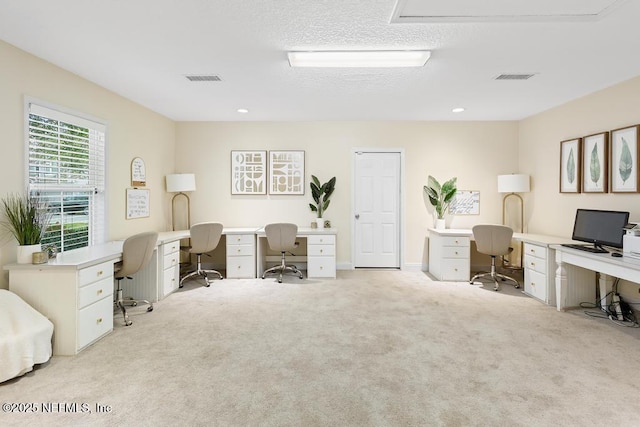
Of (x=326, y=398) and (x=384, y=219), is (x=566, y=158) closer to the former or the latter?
(x=384, y=219)

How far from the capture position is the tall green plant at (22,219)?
264cm

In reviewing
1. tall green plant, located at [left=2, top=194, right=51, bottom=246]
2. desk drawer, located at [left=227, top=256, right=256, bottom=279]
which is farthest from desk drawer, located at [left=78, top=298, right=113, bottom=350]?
desk drawer, located at [left=227, top=256, right=256, bottom=279]

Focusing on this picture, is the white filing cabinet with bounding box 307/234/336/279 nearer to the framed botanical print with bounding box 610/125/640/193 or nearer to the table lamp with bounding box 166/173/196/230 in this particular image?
the table lamp with bounding box 166/173/196/230

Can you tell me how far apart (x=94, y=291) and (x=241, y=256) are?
7.52ft

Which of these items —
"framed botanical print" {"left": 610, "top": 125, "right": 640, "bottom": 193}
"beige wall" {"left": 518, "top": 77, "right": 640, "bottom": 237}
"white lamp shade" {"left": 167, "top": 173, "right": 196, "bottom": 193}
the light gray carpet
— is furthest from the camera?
"white lamp shade" {"left": 167, "top": 173, "right": 196, "bottom": 193}

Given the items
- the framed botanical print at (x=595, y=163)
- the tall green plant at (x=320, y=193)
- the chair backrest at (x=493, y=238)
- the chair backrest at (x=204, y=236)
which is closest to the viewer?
the framed botanical print at (x=595, y=163)

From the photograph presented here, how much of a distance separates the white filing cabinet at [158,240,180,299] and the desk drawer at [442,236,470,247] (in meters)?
3.85

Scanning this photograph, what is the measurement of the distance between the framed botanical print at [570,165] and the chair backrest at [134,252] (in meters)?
5.21

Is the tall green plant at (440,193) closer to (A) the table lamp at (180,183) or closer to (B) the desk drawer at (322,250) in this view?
(B) the desk drawer at (322,250)

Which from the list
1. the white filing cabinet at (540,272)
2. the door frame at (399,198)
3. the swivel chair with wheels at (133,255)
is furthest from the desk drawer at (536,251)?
the swivel chair with wheels at (133,255)

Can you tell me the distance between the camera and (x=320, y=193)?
17.7 ft

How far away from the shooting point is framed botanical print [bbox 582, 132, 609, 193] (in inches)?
148

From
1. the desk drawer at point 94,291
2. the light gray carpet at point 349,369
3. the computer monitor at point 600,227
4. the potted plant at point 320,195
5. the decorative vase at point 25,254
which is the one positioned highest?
the potted plant at point 320,195

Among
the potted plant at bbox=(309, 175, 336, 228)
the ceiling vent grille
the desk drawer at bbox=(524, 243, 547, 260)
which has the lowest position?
the desk drawer at bbox=(524, 243, 547, 260)
